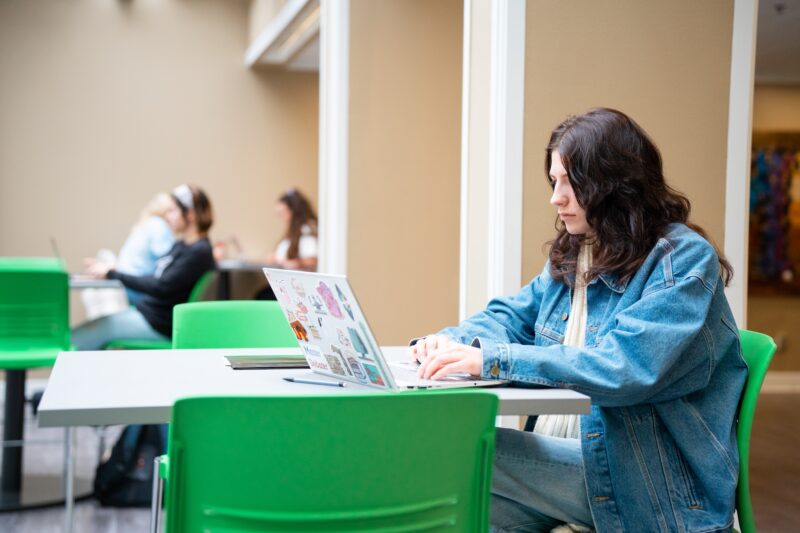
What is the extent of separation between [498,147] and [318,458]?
180cm

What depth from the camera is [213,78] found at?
7.40 m

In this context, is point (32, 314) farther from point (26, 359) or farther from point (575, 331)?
point (575, 331)

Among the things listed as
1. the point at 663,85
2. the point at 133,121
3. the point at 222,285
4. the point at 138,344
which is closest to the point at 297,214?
the point at 222,285

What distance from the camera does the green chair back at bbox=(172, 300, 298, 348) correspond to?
8.29 feet

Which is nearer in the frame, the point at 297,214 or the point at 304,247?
the point at 304,247

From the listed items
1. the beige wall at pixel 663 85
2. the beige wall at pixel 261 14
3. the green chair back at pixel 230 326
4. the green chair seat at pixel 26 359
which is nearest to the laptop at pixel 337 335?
the green chair back at pixel 230 326

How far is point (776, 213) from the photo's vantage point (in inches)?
265

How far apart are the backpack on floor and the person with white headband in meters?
0.97

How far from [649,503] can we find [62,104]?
20.3 ft

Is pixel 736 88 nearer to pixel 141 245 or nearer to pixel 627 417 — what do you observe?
pixel 627 417

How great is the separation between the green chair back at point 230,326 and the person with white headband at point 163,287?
2170 mm

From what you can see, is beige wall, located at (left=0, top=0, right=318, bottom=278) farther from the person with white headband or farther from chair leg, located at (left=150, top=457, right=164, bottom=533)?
chair leg, located at (left=150, top=457, right=164, bottom=533)

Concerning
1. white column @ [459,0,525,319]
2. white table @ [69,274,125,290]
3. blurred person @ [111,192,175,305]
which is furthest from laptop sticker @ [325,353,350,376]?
blurred person @ [111,192,175,305]

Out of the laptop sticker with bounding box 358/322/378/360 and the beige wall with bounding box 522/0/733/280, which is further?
the beige wall with bounding box 522/0/733/280
